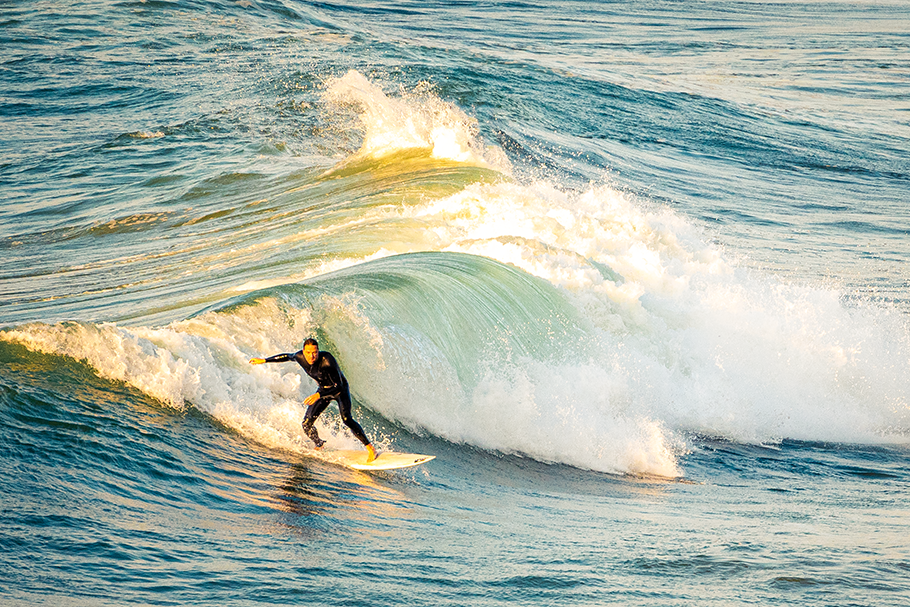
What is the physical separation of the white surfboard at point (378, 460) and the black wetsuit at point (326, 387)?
0.15 meters

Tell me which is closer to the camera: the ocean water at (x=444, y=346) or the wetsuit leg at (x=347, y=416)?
the ocean water at (x=444, y=346)

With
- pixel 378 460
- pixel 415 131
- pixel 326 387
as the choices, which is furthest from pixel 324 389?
pixel 415 131

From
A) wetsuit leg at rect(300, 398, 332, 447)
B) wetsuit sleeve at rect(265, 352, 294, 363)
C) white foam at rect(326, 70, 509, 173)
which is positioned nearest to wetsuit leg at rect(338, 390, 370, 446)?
wetsuit leg at rect(300, 398, 332, 447)

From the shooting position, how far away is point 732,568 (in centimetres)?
546

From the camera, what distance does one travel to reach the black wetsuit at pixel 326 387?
22.9 feet

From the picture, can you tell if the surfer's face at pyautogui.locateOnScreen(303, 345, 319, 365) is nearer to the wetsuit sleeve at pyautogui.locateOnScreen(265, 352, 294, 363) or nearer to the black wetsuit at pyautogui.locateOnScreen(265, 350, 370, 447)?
the black wetsuit at pyautogui.locateOnScreen(265, 350, 370, 447)

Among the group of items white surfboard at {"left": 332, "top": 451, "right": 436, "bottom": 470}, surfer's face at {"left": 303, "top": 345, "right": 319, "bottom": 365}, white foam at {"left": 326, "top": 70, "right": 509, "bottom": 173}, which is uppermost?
white foam at {"left": 326, "top": 70, "right": 509, "bottom": 173}

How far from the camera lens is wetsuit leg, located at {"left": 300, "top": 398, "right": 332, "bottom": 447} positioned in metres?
7.06

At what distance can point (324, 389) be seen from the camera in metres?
7.02

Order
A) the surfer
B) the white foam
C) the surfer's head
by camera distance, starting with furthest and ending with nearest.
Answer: the white foam, the surfer, the surfer's head

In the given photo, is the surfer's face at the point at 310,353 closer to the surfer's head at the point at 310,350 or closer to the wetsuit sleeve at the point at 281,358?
the surfer's head at the point at 310,350

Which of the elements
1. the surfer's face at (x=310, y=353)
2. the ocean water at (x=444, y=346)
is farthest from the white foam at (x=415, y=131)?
the surfer's face at (x=310, y=353)

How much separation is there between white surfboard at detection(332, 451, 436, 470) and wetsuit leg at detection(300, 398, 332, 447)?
5.9 inches

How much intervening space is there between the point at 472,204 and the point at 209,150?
29.5 ft
